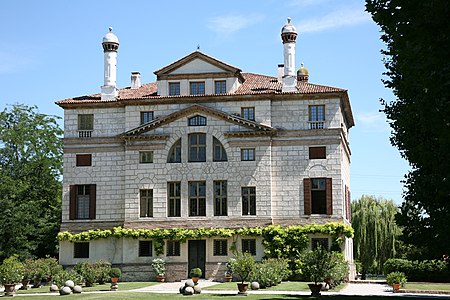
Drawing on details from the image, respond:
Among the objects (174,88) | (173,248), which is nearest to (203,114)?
(174,88)

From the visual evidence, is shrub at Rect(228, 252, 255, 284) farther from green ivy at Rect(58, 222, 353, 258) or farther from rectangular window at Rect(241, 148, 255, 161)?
rectangular window at Rect(241, 148, 255, 161)

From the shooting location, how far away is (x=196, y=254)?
44781 millimetres

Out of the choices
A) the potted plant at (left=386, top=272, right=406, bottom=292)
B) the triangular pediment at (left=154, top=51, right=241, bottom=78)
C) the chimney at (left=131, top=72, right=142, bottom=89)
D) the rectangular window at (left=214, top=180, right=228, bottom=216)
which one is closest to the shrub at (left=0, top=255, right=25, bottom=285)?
the rectangular window at (left=214, top=180, right=228, bottom=216)

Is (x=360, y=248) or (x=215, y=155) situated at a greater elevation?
(x=215, y=155)

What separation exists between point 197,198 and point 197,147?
124 inches

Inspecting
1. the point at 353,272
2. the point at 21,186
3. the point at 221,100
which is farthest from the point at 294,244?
the point at 21,186

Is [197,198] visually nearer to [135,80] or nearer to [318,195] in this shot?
[318,195]

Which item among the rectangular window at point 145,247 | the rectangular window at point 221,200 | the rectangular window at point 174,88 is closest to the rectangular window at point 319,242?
the rectangular window at point 221,200

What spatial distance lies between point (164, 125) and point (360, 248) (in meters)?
17.1

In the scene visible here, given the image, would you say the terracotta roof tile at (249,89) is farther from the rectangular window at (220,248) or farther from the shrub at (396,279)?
the shrub at (396,279)

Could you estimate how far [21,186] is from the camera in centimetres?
5397

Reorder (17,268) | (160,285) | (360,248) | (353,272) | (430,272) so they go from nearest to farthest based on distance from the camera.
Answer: (17,268), (160,285), (430,272), (353,272), (360,248)

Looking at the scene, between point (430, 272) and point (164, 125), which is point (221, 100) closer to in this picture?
point (164, 125)

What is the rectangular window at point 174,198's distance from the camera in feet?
148
